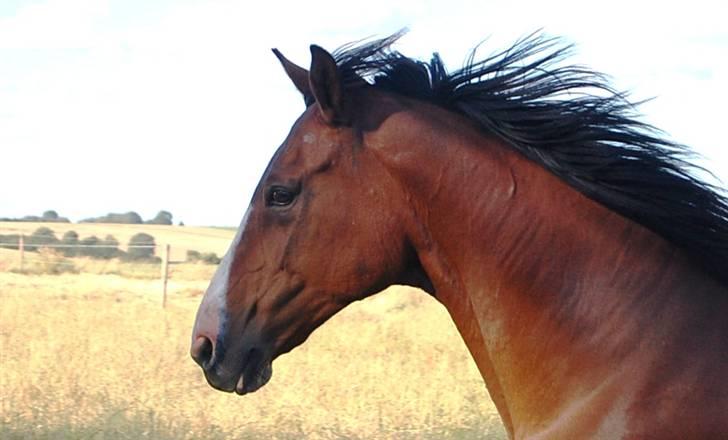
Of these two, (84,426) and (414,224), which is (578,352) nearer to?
(414,224)

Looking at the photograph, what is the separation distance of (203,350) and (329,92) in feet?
2.98

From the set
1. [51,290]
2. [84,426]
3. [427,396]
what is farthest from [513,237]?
[51,290]

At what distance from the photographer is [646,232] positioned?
322 cm

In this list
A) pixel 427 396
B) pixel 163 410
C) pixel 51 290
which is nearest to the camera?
pixel 163 410

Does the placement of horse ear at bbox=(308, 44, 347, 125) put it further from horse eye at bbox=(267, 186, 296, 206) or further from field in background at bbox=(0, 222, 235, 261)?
field in background at bbox=(0, 222, 235, 261)

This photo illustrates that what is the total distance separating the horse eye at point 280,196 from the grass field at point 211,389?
4059mm

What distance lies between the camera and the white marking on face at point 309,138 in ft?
11.5

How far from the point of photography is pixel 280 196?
3473 millimetres

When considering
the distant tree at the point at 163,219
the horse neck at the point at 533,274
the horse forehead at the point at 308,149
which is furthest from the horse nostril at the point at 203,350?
the distant tree at the point at 163,219

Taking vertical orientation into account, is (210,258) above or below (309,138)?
below

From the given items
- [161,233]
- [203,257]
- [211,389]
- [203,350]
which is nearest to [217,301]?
[203,350]

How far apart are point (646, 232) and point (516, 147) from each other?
0.46 meters

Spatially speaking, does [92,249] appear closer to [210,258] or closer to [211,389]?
[210,258]

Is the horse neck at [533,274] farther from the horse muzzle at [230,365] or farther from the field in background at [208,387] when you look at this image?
the field in background at [208,387]
